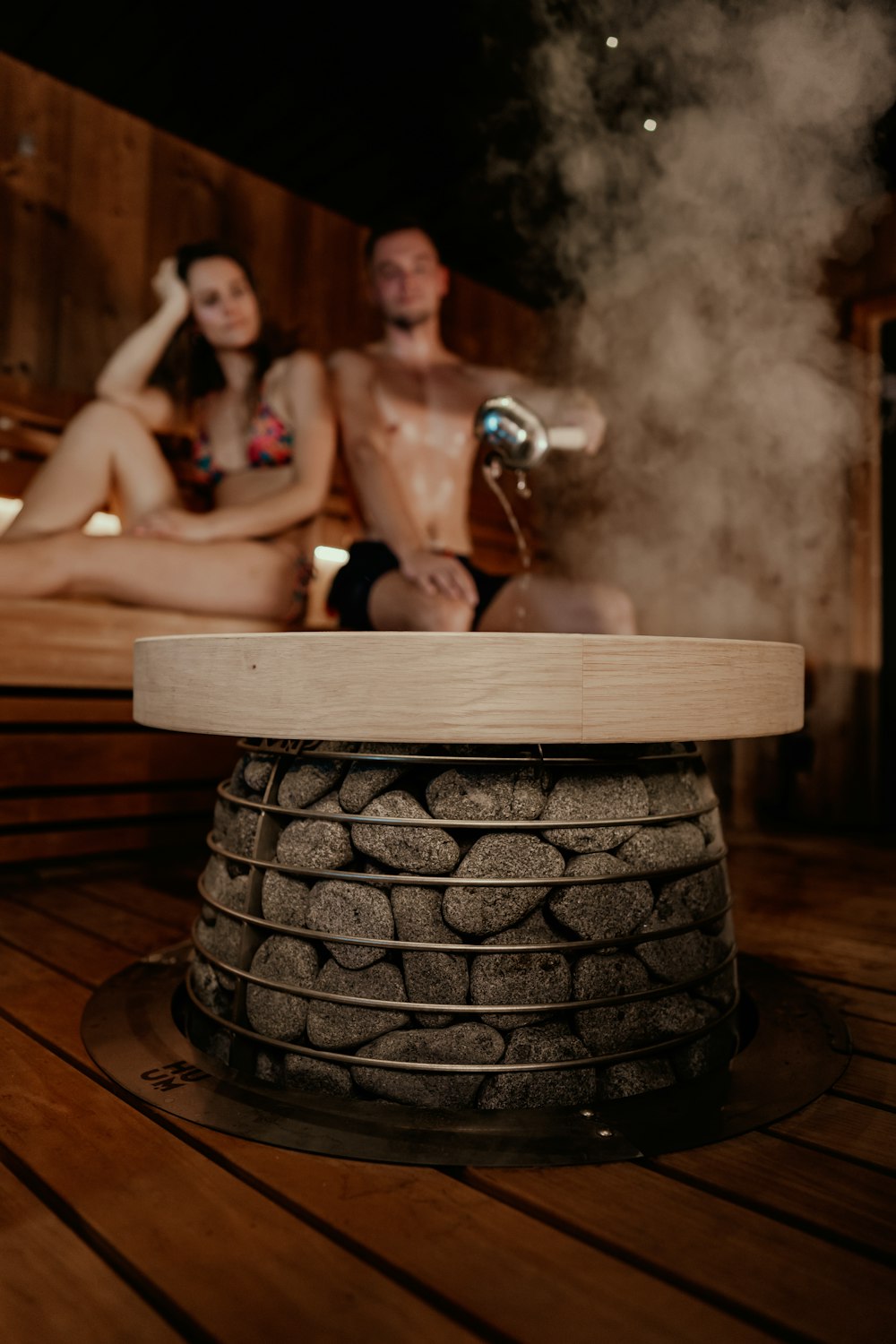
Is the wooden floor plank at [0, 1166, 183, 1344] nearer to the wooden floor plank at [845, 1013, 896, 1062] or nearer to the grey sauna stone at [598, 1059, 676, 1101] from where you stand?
the grey sauna stone at [598, 1059, 676, 1101]

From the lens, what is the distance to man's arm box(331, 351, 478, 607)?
260 cm

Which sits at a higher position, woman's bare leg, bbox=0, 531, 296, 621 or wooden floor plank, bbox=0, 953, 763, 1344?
woman's bare leg, bbox=0, 531, 296, 621

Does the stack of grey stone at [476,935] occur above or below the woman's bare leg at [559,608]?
below

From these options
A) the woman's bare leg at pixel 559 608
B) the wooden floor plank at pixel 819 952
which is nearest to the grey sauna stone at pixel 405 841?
the wooden floor plank at pixel 819 952

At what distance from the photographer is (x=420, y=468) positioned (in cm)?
310

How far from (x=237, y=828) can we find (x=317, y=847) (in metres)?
0.22

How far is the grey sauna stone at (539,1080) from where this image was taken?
1025mm

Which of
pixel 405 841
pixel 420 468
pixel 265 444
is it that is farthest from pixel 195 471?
pixel 405 841

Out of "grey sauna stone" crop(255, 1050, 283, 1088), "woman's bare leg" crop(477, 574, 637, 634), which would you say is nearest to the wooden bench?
"woman's bare leg" crop(477, 574, 637, 634)

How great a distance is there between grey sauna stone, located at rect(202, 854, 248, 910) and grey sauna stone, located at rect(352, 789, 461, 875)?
216mm

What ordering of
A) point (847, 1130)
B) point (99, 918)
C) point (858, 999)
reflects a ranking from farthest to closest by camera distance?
point (99, 918) < point (858, 999) < point (847, 1130)

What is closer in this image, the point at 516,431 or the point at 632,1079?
the point at 632,1079

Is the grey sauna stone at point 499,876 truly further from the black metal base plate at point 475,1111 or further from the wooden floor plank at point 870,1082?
the wooden floor plank at point 870,1082

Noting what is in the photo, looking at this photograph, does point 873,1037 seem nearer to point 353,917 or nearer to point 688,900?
point 688,900
